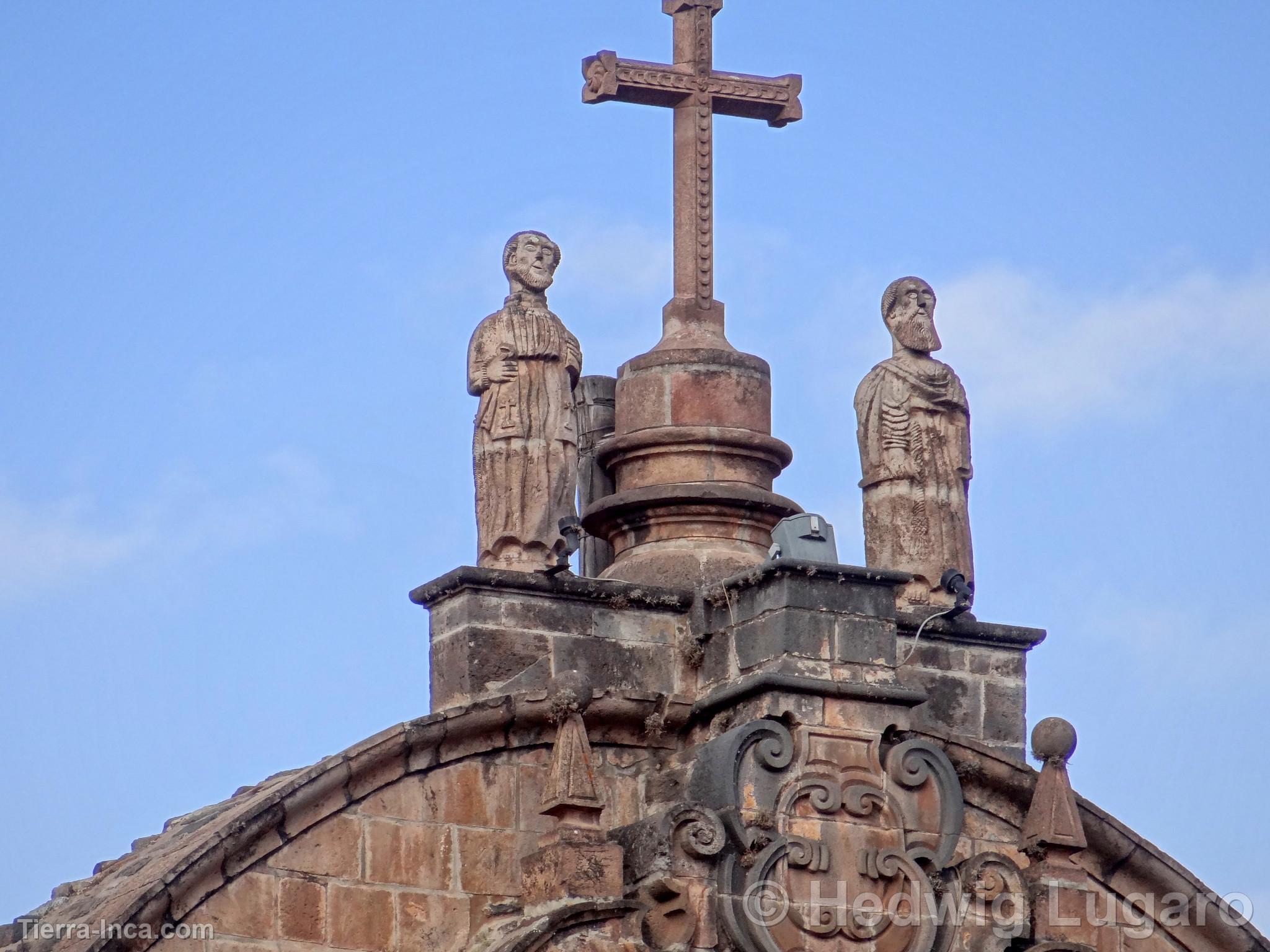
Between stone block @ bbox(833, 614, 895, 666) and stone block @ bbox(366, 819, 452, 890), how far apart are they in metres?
2.21

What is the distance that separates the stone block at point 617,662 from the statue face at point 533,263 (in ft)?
6.75

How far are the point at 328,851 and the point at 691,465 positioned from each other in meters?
3.30

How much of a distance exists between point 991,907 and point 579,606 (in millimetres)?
2662

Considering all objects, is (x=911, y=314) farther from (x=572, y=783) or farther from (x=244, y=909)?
(x=244, y=909)

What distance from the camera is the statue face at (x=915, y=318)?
18.4m

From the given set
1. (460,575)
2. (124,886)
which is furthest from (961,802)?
(124,886)

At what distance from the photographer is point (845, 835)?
1630 centimetres

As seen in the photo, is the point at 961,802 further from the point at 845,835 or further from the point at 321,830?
the point at 321,830

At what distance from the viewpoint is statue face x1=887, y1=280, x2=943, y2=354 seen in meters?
18.4

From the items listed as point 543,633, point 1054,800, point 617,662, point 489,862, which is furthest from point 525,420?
point 1054,800

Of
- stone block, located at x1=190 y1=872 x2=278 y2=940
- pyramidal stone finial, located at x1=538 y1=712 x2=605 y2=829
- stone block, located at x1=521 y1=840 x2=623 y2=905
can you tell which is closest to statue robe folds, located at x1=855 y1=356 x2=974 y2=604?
pyramidal stone finial, located at x1=538 y1=712 x2=605 y2=829

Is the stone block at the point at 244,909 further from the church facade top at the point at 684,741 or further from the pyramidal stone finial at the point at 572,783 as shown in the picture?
the pyramidal stone finial at the point at 572,783

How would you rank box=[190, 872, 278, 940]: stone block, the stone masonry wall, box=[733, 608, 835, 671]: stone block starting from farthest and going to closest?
box=[733, 608, 835, 671]: stone block, the stone masonry wall, box=[190, 872, 278, 940]: stone block

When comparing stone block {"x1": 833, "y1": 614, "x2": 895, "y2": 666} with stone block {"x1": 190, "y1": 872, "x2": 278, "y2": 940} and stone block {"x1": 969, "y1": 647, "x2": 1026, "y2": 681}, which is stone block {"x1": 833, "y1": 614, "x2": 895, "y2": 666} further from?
stone block {"x1": 190, "y1": 872, "x2": 278, "y2": 940}
